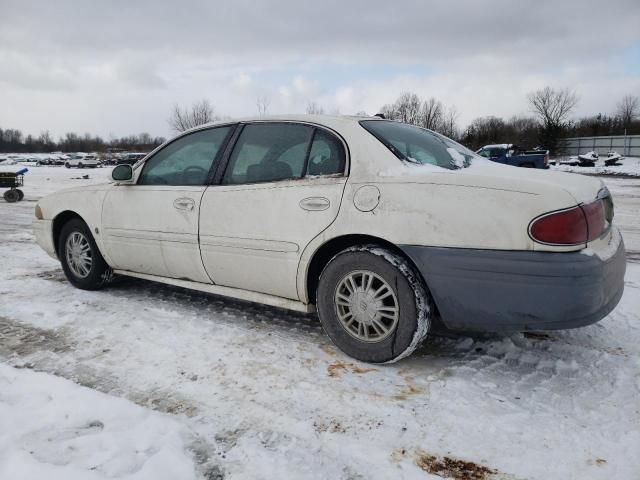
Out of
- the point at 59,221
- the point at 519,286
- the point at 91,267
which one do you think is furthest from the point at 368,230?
the point at 59,221

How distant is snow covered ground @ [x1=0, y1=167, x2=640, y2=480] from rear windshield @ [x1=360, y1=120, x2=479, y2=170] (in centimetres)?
120

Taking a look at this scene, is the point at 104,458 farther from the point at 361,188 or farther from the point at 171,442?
the point at 361,188

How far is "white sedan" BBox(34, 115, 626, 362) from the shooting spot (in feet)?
7.79

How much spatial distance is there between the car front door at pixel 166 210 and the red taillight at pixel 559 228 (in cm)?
223

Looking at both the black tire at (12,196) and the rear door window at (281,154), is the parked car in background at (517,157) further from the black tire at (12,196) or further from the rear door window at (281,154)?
the rear door window at (281,154)

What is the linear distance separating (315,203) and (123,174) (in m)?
1.87

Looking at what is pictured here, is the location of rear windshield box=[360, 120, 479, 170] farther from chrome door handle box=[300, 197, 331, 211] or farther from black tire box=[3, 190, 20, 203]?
black tire box=[3, 190, 20, 203]

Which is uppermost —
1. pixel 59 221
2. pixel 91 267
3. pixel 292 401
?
pixel 59 221

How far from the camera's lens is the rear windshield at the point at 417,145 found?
2.96 metres

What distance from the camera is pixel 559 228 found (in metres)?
2.31

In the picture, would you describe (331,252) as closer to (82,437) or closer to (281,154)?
(281,154)

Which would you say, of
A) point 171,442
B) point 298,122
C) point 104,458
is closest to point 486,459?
point 171,442

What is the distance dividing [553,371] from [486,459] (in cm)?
101

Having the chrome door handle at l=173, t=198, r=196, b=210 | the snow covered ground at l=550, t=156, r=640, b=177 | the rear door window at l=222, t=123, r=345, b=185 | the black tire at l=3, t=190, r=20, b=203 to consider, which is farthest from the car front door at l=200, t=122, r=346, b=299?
the snow covered ground at l=550, t=156, r=640, b=177
